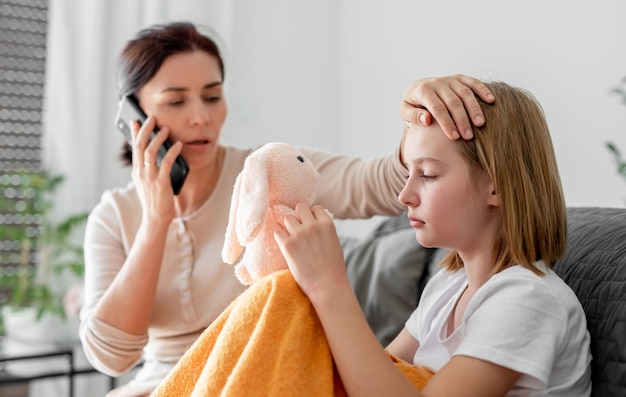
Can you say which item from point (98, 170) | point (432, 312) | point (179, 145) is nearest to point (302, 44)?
point (98, 170)

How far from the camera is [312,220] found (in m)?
0.91

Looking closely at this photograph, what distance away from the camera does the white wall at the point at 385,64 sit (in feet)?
6.24

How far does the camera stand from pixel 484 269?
1001 millimetres

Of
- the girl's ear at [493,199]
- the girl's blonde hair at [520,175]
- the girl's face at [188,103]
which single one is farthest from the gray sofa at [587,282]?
the girl's face at [188,103]

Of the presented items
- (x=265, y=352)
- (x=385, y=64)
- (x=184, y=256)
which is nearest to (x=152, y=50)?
(x=184, y=256)

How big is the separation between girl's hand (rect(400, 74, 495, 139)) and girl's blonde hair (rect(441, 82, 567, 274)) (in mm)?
17

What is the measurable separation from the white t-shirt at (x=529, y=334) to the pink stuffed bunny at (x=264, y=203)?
26 cm

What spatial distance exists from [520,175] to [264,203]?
1.11ft

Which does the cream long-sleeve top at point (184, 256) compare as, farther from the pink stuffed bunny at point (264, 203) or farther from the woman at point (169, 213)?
the pink stuffed bunny at point (264, 203)

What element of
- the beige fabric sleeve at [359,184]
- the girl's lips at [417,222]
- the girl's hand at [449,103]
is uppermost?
the girl's hand at [449,103]

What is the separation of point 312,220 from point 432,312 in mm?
320

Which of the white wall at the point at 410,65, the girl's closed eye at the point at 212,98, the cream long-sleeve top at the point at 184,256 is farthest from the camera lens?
the white wall at the point at 410,65

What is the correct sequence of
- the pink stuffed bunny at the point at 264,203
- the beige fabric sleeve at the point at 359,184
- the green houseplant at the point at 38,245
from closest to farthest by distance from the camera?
the pink stuffed bunny at the point at 264,203 → the beige fabric sleeve at the point at 359,184 → the green houseplant at the point at 38,245

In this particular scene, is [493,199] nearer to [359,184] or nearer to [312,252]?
[312,252]
